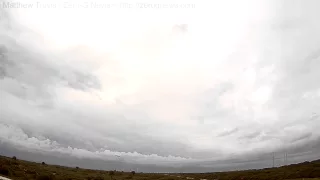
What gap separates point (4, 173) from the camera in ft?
199

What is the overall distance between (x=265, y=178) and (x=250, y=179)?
25.4 ft

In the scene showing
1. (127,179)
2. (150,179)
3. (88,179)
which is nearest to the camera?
(88,179)

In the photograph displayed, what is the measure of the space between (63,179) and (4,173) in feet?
57.1

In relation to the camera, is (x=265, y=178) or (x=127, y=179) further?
(x=265, y=178)

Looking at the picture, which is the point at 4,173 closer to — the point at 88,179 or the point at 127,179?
the point at 88,179

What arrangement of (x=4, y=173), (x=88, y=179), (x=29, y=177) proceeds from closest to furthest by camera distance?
(x=4, y=173), (x=29, y=177), (x=88, y=179)

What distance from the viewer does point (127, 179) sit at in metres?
105

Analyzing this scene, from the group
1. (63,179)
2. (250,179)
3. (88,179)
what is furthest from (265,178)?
(63,179)

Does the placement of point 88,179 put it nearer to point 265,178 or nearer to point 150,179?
point 150,179

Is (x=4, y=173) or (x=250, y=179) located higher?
(x=4, y=173)

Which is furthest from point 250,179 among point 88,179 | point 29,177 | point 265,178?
point 29,177

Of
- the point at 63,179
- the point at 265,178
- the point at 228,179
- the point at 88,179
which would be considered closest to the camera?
the point at 63,179

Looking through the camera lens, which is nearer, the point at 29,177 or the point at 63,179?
the point at 29,177

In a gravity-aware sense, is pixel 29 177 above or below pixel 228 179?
above
